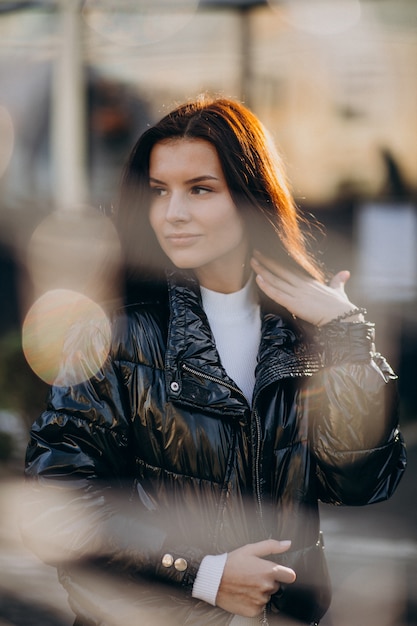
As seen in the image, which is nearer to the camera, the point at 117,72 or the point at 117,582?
the point at 117,582

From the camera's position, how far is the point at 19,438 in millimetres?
6109

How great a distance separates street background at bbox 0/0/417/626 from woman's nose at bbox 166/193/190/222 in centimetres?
425

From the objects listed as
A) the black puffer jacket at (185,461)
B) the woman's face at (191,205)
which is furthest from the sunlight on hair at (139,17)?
the black puffer jacket at (185,461)

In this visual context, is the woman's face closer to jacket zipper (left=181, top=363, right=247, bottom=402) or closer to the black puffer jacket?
the black puffer jacket

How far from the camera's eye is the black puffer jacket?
177 centimetres

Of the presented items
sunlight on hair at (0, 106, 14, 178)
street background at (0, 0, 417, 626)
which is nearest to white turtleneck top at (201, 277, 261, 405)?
street background at (0, 0, 417, 626)

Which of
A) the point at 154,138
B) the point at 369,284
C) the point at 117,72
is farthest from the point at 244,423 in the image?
the point at 117,72

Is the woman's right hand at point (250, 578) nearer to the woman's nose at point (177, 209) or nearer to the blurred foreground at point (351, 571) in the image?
the woman's nose at point (177, 209)

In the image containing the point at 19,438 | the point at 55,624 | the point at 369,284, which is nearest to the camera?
the point at 55,624

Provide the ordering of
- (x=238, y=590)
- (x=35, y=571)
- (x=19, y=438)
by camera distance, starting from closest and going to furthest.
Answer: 1. (x=238, y=590)
2. (x=35, y=571)
3. (x=19, y=438)

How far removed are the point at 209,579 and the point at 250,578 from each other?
92mm

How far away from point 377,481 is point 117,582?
668 millimetres

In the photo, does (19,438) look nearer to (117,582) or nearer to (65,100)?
(65,100)

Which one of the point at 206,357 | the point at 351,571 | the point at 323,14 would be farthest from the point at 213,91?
the point at 206,357
